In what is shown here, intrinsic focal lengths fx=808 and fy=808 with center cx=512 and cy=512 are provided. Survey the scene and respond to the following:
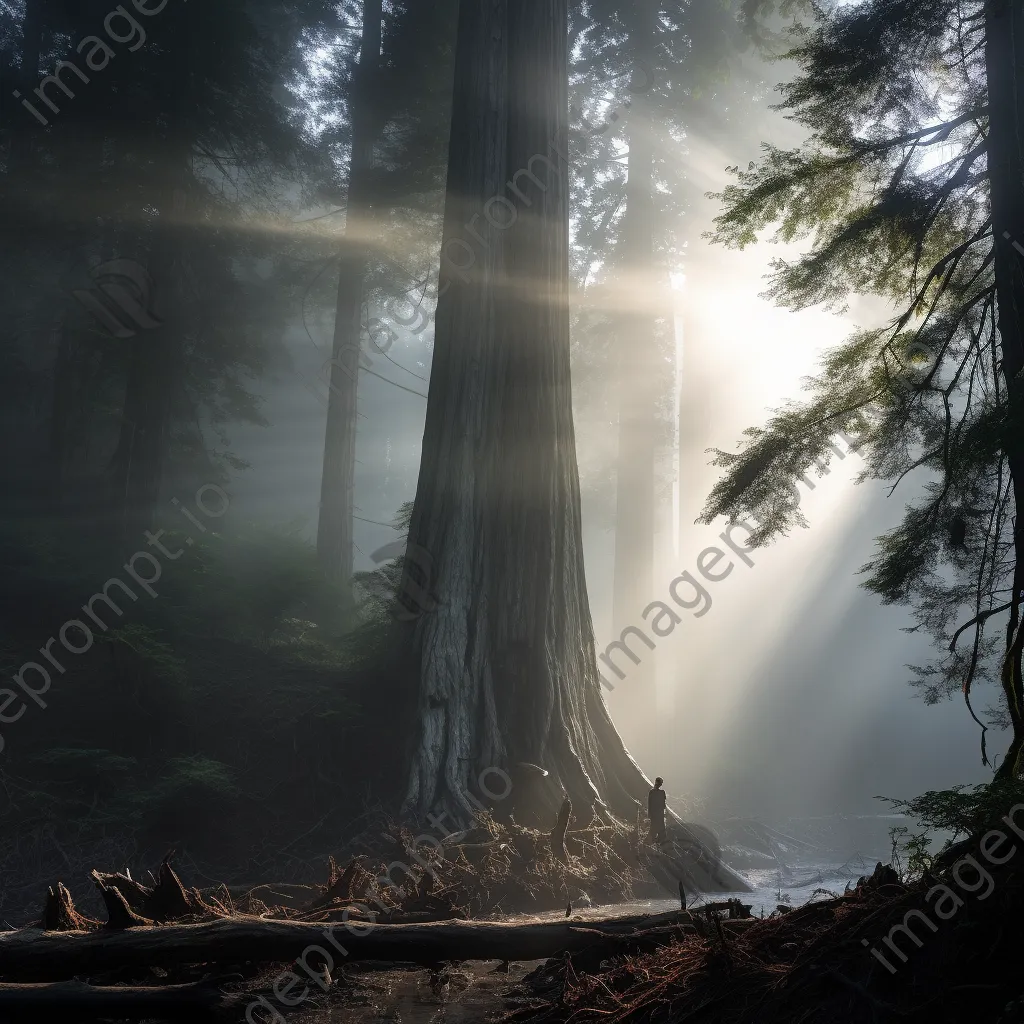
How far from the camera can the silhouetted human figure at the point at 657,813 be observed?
20.0 feet

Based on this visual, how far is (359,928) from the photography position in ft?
10.5

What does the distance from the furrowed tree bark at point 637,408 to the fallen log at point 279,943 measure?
1428 cm

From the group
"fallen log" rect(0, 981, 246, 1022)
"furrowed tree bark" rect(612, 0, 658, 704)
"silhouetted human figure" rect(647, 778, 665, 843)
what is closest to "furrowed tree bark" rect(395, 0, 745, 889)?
"silhouetted human figure" rect(647, 778, 665, 843)

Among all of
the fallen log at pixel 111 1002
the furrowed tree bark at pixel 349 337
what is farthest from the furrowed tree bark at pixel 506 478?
the furrowed tree bark at pixel 349 337

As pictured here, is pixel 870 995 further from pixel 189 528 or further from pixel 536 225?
pixel 189 528

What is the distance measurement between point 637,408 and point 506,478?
11.7m

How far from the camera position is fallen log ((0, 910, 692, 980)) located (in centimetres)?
293

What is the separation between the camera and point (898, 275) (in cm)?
550

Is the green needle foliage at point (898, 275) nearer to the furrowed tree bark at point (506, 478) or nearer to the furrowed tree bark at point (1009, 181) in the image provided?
the furrowed tree bark at point (1009, 181)

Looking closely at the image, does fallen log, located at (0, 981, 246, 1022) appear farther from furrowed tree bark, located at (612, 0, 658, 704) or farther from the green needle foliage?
furrowed tree bark, located at (612, 0, 658, 704)

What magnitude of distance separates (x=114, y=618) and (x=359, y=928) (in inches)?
285

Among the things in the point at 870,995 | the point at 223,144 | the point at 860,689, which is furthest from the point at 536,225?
the point at 860,689

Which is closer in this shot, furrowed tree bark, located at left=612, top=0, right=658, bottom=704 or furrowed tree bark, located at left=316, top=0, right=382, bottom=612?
furrowed tree bark, located at left=316, top=0, right=382, bottom=612

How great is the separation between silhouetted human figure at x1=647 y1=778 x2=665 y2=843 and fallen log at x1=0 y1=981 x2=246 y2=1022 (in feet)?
12.8
